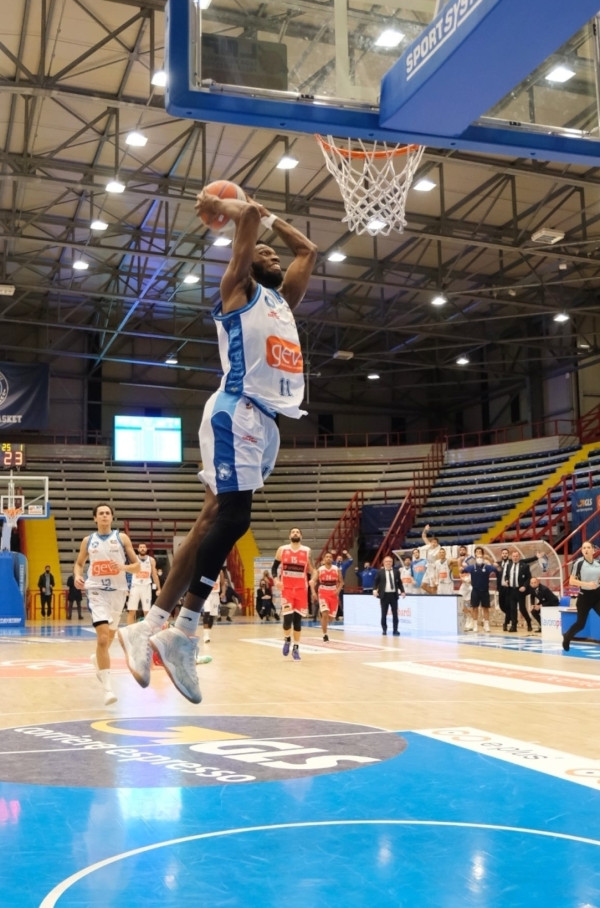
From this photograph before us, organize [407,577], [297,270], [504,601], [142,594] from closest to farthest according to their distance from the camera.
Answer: [297,270] → [142,594] → [504,601] → [407,577]

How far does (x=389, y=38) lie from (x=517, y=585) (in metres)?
16.3

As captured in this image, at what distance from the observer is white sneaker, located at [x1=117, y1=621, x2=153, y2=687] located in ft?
13.0

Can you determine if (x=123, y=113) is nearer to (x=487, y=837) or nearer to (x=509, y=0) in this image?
(x=509, y=0)

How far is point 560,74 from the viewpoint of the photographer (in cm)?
625

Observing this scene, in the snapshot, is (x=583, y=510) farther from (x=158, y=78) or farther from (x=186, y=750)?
(x=186, y=750)

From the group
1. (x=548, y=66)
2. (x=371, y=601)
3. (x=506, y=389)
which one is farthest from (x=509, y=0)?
(x=506, y=389)

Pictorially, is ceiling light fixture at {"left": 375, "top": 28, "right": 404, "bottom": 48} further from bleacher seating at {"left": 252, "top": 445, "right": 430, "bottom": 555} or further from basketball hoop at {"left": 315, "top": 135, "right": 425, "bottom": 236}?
bleacher seating at {"left": 252, "top": 445, "right": 430, "bottom": 555}

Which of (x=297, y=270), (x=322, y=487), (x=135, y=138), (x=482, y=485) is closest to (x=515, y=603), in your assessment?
(x=482, y=485)

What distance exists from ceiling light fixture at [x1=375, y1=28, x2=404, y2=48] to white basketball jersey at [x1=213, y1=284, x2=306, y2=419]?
270 cm

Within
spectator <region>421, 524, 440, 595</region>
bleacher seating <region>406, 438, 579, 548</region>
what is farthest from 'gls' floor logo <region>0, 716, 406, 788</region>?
bleacher seating <region>406, 438, 579, 548</region>

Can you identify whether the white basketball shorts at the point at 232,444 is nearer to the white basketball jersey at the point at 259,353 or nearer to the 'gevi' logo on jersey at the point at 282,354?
the white basketball jersey at the point at 259,353

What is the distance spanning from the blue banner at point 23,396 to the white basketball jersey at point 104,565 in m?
23.0

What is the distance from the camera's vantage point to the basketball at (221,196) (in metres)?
4.22

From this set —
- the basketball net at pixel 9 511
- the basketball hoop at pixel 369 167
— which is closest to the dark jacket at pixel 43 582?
the basketball net at pixel 9 511
